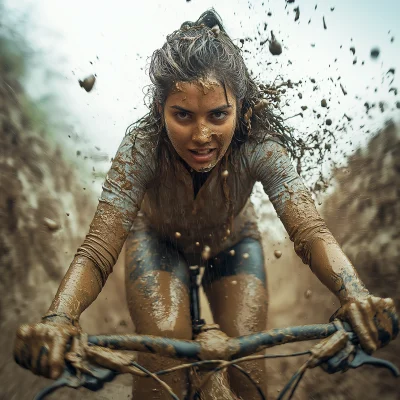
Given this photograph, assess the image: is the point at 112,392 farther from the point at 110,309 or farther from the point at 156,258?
the point at 156,258

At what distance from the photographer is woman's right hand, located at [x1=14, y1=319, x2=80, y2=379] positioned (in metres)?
1.35

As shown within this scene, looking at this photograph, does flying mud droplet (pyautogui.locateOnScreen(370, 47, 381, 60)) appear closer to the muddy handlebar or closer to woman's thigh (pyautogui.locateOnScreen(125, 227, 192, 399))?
woman's thigh (pyautogui.locateOnScreen(125, 227, 192, 399))

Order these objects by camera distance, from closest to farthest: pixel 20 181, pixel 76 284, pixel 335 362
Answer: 1. pixel 335 362
2. pixel 76 284
3. pixel 20 181

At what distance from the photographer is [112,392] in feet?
10.9

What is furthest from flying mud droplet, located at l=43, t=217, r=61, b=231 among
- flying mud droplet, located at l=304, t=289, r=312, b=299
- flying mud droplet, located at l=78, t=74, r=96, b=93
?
flying mud droplet, located at l=304, t=289, r=312, b=299

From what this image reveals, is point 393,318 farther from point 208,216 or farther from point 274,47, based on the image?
point 274,47

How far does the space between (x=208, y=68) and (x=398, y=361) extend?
201 centimetres

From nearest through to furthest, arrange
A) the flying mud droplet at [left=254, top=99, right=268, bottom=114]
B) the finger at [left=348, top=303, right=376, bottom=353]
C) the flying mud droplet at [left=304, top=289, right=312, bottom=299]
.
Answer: the finger at [left=348, top=303, right=376, bottom=353] → the flying mud droplet at [left=254, top=99, right=268, bottom=114] → the flying mud droplet at [left=304, top=289, right=312, bottom=299]

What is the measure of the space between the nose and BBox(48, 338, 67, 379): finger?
853 millimetres

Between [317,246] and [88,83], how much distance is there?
5.15ft

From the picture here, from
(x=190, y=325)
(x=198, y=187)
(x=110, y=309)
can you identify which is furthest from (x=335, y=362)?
(x=110, y=309)

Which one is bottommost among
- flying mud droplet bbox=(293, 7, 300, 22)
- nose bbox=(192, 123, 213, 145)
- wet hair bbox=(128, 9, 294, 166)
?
nose bbox=(192, 123, 213, 145)

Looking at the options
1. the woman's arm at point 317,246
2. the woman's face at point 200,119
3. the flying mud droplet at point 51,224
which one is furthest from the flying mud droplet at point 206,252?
the flying mud droplet at point 51,224

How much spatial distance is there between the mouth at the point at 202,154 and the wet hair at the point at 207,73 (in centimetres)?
17
